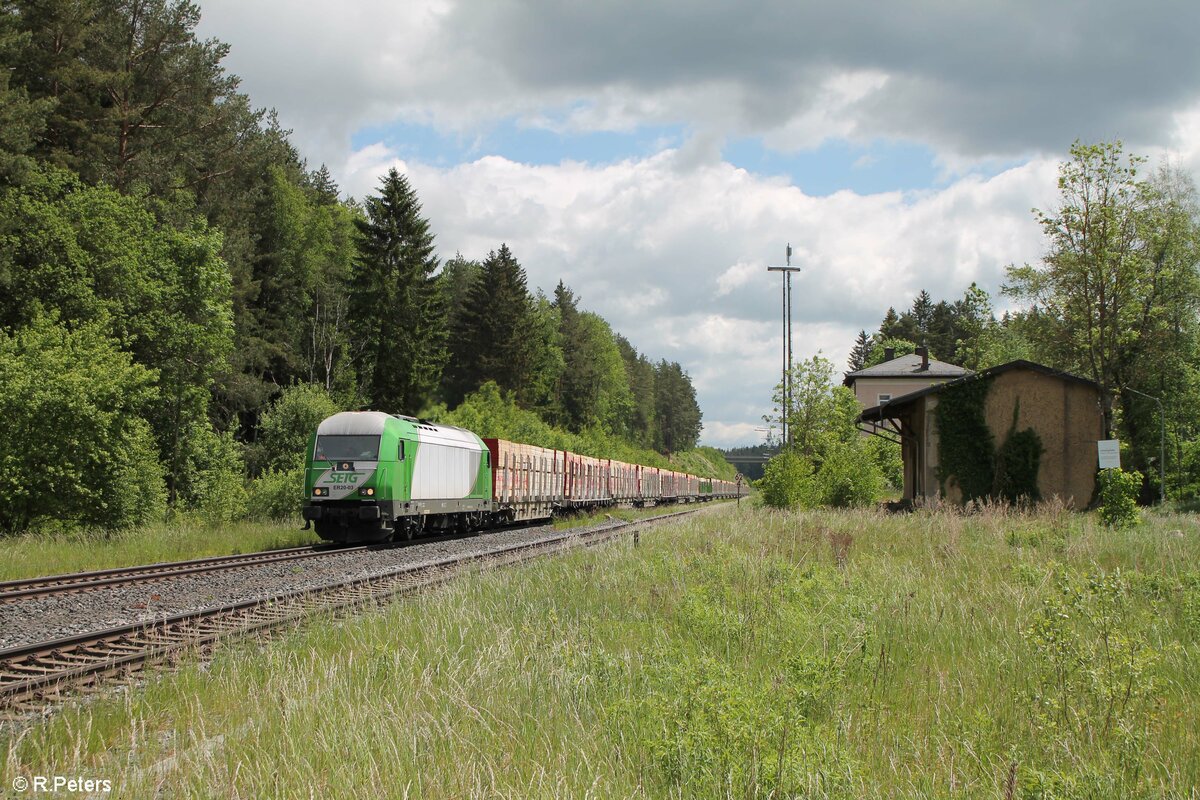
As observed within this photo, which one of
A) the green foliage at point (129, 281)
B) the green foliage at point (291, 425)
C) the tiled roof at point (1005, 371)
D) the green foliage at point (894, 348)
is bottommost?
the green foliage at point (291, 425)

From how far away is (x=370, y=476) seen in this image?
20.9 m

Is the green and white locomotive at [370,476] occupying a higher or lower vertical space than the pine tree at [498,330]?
lower

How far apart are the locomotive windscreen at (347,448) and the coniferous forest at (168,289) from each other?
524 centimetres

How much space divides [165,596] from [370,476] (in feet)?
28.3

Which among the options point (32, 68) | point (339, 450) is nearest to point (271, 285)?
point (32, 68)

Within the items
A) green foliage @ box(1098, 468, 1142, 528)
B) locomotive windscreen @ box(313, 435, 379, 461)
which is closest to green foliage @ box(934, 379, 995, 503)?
green foliage @ box(1098, 468, 1142, 528)

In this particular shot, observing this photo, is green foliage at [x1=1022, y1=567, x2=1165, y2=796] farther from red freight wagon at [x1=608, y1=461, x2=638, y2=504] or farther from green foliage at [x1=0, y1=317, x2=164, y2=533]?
red freight wagon at [x1=608, y1=461, x2=638, y2=504]

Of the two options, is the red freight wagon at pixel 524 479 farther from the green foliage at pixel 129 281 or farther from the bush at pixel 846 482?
the bush at pixel 846 482

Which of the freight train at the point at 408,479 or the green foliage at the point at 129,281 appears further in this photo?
the green foliage at the point at 129,281

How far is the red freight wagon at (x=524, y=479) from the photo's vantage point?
3034cm

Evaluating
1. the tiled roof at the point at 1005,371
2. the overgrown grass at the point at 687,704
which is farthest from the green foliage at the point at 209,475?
the tiled roof at the point at 1005,371

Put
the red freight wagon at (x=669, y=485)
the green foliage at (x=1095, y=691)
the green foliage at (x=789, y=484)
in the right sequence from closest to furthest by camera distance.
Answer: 1. the green foliage at (x=1095, y=691)
2. the green foliage at (x=789, y=484)
3. the red freight wagon at (x=669, y=485)

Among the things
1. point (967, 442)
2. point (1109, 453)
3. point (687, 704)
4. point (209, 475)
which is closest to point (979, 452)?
point (967, 442)

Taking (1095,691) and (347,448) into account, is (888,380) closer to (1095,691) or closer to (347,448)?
(347,448)
